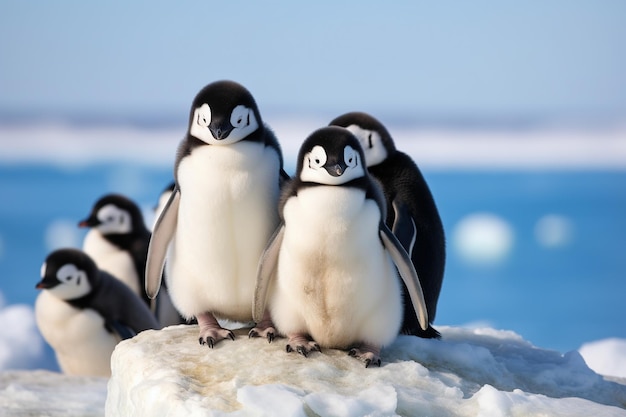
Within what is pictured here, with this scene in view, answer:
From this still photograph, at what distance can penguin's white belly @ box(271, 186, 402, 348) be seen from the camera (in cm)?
280

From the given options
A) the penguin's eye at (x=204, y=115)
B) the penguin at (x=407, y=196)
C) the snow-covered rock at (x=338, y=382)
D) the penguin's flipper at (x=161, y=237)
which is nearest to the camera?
the snow-covered rock at (x=338, y=382)

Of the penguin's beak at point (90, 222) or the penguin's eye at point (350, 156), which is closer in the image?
the penguin's eye at point (350, 156)

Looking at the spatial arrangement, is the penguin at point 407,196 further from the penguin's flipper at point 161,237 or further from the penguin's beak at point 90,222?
Result: the penguin's beak at point 90,222

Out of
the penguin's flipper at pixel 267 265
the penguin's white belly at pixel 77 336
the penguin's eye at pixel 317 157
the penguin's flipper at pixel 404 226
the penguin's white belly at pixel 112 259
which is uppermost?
the penguin's eye at pixel 317 157

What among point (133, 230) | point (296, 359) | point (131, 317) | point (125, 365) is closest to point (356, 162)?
point (296, 359)

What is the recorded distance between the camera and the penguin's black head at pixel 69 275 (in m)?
→ 5.63

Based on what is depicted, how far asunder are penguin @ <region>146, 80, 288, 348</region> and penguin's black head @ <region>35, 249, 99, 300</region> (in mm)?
2574

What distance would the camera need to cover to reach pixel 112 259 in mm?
6914

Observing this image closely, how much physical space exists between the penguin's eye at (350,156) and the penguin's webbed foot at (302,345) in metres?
0.55

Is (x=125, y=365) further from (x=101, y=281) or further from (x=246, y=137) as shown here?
(x=101, y=281)

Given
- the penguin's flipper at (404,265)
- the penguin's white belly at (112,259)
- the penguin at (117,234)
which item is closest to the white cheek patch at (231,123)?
the penguin's flipper at (404,265)

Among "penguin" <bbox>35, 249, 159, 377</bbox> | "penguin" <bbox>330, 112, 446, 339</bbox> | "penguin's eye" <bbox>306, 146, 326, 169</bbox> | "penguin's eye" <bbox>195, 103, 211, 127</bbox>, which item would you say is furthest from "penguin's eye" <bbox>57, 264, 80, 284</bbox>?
"penguin's eye" <bbox>306, 146, 326, 169</bbox>

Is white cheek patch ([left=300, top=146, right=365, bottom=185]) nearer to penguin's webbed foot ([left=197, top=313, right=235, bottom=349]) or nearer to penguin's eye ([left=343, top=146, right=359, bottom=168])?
penguin's eye ([left=343, top=146, right=359, bottom=168])

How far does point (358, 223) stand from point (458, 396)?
1.83ft
